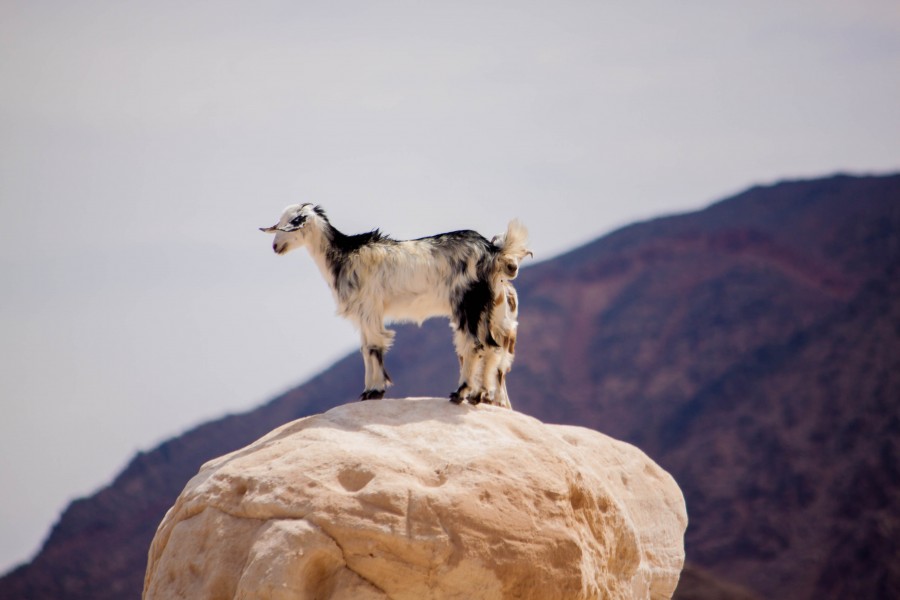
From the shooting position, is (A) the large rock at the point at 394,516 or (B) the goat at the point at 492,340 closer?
(A) the large rock at the point at 394,516

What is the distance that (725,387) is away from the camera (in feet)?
151

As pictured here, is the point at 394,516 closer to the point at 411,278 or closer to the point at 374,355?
the point at 374,355

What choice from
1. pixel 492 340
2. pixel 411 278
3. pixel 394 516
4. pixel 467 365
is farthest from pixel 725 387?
pixel 394 516

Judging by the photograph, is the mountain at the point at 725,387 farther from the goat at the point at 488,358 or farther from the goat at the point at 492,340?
the goat at the point at 492,340

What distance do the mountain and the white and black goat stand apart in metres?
27.3

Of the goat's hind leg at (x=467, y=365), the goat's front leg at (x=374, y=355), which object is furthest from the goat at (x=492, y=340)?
the goat's front leg at (x=374, y=355)

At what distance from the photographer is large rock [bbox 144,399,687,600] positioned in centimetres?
877

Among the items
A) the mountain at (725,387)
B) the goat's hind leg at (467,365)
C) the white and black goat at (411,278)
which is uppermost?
the white and black goat at (411,278)

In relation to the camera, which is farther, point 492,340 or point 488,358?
point 488,358

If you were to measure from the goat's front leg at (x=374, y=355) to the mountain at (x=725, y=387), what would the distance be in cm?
2738

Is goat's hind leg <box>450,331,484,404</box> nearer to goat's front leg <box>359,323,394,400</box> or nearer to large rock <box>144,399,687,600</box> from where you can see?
large rock <box>144,399,687,600</box>

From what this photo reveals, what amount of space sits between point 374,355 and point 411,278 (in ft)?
2.78

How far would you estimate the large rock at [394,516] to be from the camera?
28.8 ft

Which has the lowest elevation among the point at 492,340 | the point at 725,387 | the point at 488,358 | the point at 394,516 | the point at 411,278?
the point at 725,387
